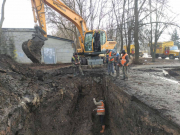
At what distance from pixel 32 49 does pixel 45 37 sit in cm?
106

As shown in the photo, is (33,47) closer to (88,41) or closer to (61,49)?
(88,41)

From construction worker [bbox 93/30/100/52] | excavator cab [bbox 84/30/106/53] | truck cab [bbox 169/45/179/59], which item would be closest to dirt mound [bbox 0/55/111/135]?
excavator cab [bbox 84/30/106/53]

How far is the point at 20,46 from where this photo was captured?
38.2 ft

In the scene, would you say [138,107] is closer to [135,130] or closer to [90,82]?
[135,130]

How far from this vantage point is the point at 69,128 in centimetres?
493

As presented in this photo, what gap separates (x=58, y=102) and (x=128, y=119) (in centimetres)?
293

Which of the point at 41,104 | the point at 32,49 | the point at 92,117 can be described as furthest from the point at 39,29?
the point at 92,117

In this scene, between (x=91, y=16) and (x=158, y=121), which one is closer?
(x=158, y=121)

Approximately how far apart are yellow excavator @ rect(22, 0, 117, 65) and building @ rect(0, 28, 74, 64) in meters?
5.58

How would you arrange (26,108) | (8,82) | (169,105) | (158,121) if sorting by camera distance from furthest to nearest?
(8,82) < (26,108) < (169,105) < (158,121)

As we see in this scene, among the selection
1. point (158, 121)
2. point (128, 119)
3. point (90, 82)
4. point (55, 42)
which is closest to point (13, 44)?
point (55, 42)

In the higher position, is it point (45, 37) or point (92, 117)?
point (45, 37)

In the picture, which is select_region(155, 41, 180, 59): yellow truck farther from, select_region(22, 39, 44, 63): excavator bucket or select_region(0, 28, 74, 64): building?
select_region(22, 39, 44, 63): excavator bucket

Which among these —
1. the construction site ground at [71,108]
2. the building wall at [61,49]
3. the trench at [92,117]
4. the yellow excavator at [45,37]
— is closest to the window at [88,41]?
the yellow excavator at [45,37]
